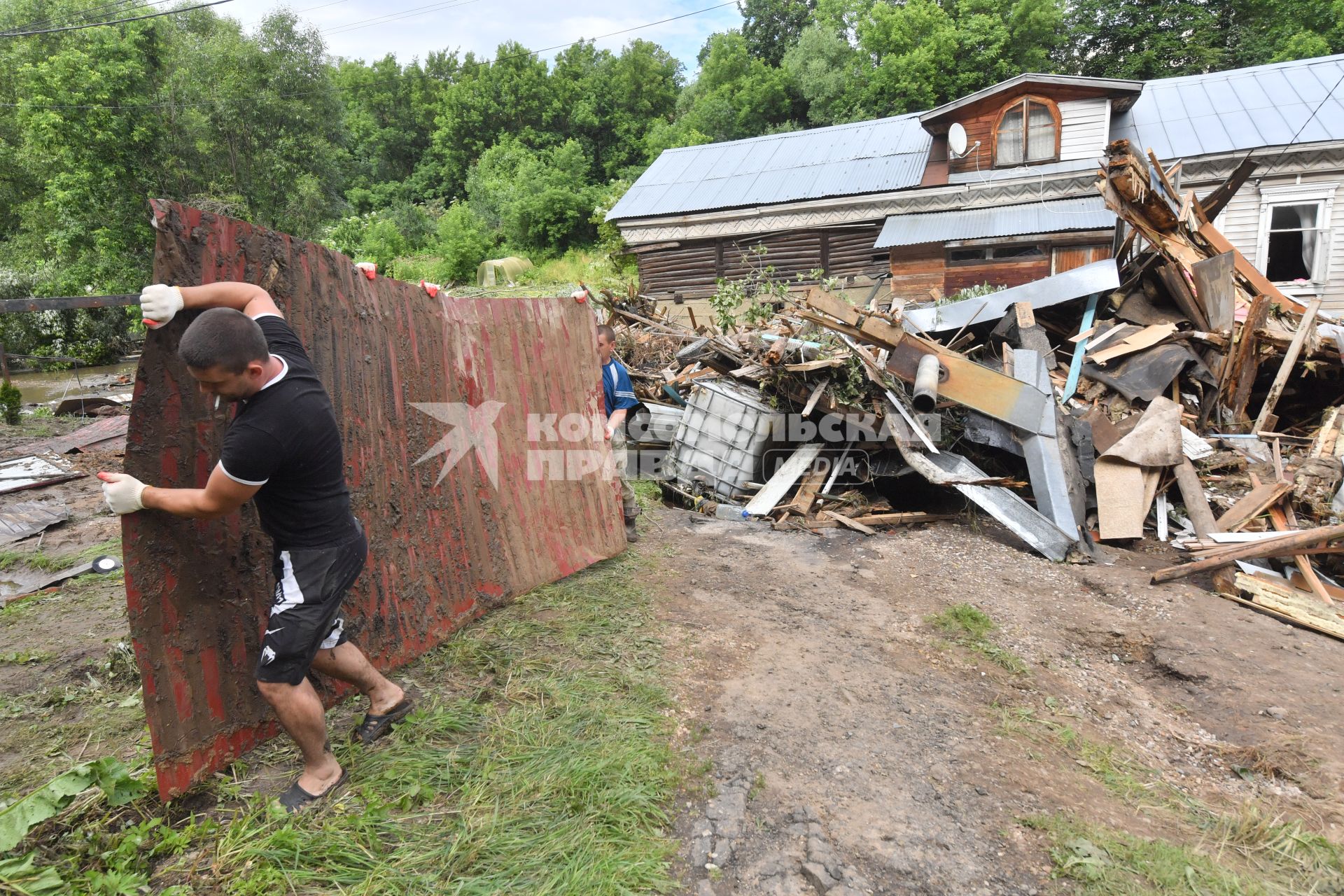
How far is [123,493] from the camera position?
2.24 metres

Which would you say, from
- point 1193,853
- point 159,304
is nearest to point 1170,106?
point 1193,853

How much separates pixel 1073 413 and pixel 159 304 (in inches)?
276

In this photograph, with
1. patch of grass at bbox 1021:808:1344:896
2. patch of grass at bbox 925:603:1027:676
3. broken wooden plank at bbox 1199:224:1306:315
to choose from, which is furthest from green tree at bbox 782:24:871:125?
patch of grass at bbox 1021:808:1344:896

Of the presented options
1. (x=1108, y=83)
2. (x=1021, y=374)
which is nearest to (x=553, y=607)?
(x=1021, y=374)

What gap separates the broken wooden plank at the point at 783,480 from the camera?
21.8 ft

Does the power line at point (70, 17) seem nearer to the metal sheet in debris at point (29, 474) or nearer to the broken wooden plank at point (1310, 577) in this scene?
the metal sheet in debris at point (29, 474)

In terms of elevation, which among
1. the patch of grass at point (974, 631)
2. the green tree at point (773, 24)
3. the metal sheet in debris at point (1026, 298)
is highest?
the green tree at point (773, 24)

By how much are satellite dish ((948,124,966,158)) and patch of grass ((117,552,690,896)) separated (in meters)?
16.1

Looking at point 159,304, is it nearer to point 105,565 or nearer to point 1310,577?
point 105,565

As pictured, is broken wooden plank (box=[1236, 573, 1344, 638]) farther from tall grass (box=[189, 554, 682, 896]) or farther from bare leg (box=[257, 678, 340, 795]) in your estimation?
bare leg (box=[257, 678, 340, 795])

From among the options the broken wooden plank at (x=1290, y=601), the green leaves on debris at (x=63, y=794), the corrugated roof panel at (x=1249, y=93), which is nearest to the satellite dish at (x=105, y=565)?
the green leaves on debris at (x=63, y=794)

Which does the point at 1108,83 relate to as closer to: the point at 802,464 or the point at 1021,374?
the point at 1021,374

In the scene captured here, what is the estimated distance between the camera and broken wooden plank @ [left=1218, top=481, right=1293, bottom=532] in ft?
18.8

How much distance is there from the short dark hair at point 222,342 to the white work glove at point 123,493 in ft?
1.60
